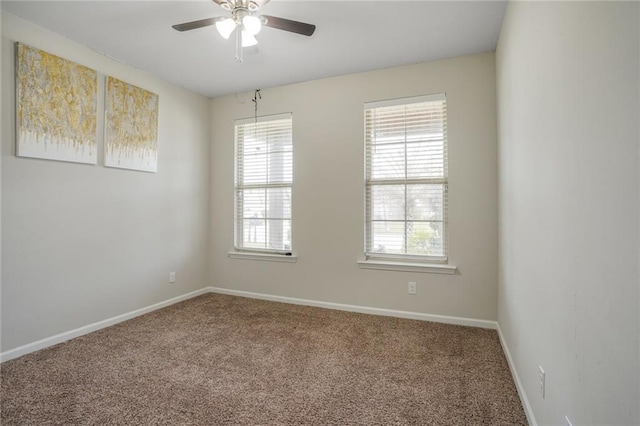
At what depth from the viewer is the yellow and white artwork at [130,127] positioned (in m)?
3.09

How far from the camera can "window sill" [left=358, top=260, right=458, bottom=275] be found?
3.15m

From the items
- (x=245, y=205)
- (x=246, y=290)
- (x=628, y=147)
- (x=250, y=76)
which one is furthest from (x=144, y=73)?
(x=628, y=147)

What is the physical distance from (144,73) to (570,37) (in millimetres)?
3794

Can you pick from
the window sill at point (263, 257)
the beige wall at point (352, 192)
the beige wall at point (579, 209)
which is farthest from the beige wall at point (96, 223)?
the beige wall at point (579, 209)

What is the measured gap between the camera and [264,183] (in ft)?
13.3

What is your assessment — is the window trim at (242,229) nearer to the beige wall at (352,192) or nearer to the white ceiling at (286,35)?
the beige wall at (352,192)

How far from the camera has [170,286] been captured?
381 centimetres

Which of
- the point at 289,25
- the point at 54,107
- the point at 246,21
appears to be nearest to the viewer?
the point at 246,21

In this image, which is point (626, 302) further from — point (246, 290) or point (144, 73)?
point (144, 73)

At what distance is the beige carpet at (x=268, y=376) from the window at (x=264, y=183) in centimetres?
119

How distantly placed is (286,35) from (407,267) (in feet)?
8.26

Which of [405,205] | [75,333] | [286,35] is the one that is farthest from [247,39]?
[75,333]

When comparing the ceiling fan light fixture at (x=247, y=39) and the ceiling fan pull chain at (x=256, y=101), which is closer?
the ceiling fan light fixture at (x=247, y=39)

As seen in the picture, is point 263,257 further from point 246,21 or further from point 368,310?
point 246,21
